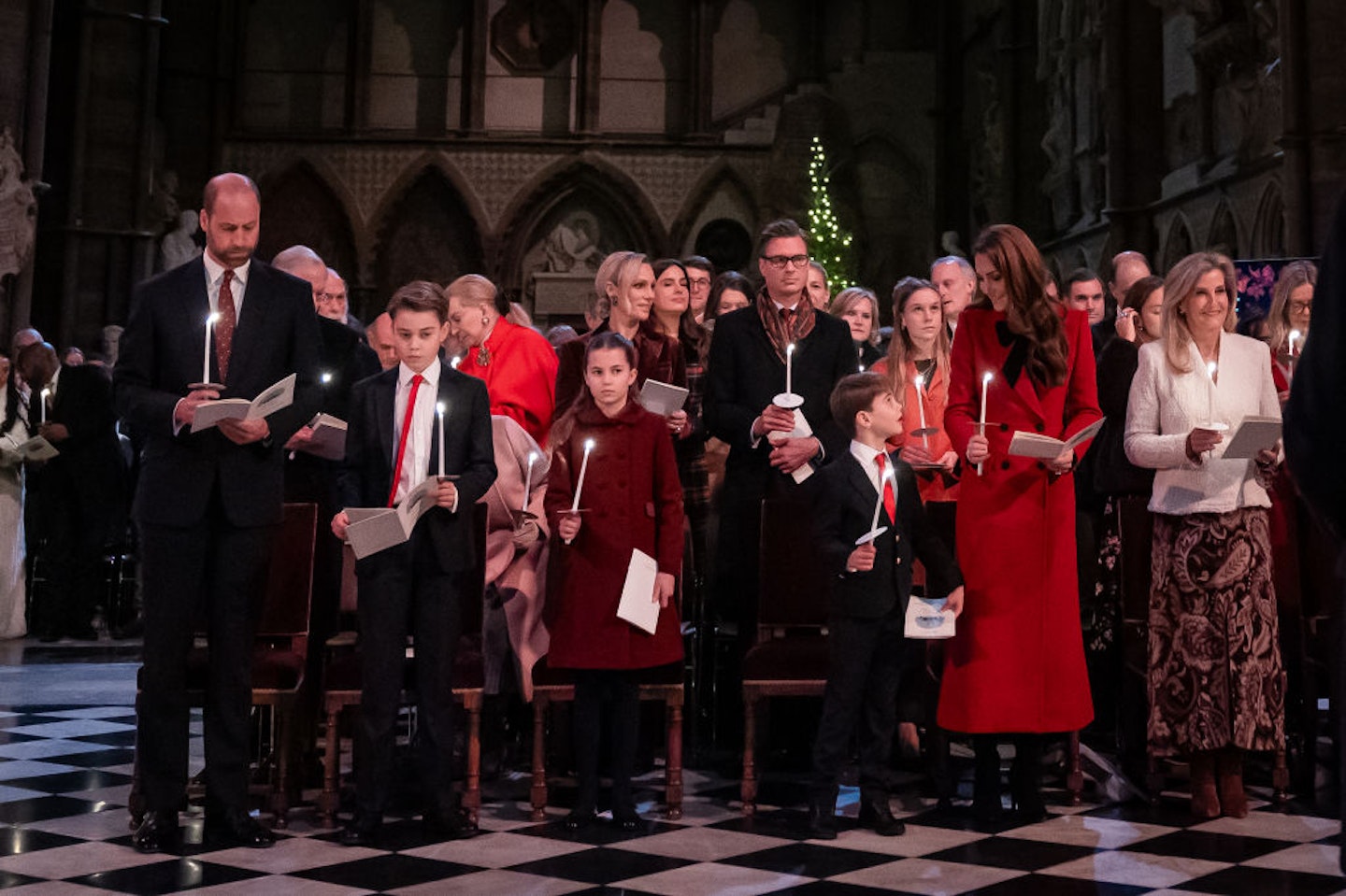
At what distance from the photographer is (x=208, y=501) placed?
4.12 metres

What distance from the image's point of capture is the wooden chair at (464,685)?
4441 millimetres

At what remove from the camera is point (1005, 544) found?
14.9 ft

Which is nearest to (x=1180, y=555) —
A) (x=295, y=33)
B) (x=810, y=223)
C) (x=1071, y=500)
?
(x=1071, y=500)

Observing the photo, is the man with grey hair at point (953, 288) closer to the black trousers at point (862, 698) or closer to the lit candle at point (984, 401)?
the lit candle at point (984, 401)

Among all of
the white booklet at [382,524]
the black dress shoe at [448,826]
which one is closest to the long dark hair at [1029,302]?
the white booklet at [382,524]

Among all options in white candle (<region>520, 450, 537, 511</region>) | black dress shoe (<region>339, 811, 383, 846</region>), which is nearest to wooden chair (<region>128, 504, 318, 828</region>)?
black dress shoe (<region>339, 811, 383, 846</region>)

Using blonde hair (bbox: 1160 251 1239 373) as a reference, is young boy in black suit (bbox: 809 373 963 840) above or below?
below

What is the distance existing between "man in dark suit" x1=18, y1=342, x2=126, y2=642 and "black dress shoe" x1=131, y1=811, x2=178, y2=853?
587 cm

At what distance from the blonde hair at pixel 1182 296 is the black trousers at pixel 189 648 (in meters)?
2.88

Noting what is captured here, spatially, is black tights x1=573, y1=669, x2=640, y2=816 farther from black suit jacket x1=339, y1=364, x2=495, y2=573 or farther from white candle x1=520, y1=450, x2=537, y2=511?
white candle x1=520, y1=450, x2=537, y2=511

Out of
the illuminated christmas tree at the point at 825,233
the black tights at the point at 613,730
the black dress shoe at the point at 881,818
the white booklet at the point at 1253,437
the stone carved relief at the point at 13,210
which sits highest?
the illuminated christmas tree at the point at 825,233

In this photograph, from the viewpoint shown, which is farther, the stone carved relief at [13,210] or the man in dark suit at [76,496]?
the stone carved relief at [13,210]

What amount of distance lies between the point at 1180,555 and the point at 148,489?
3.15 meters

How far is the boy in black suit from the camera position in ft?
14.0
